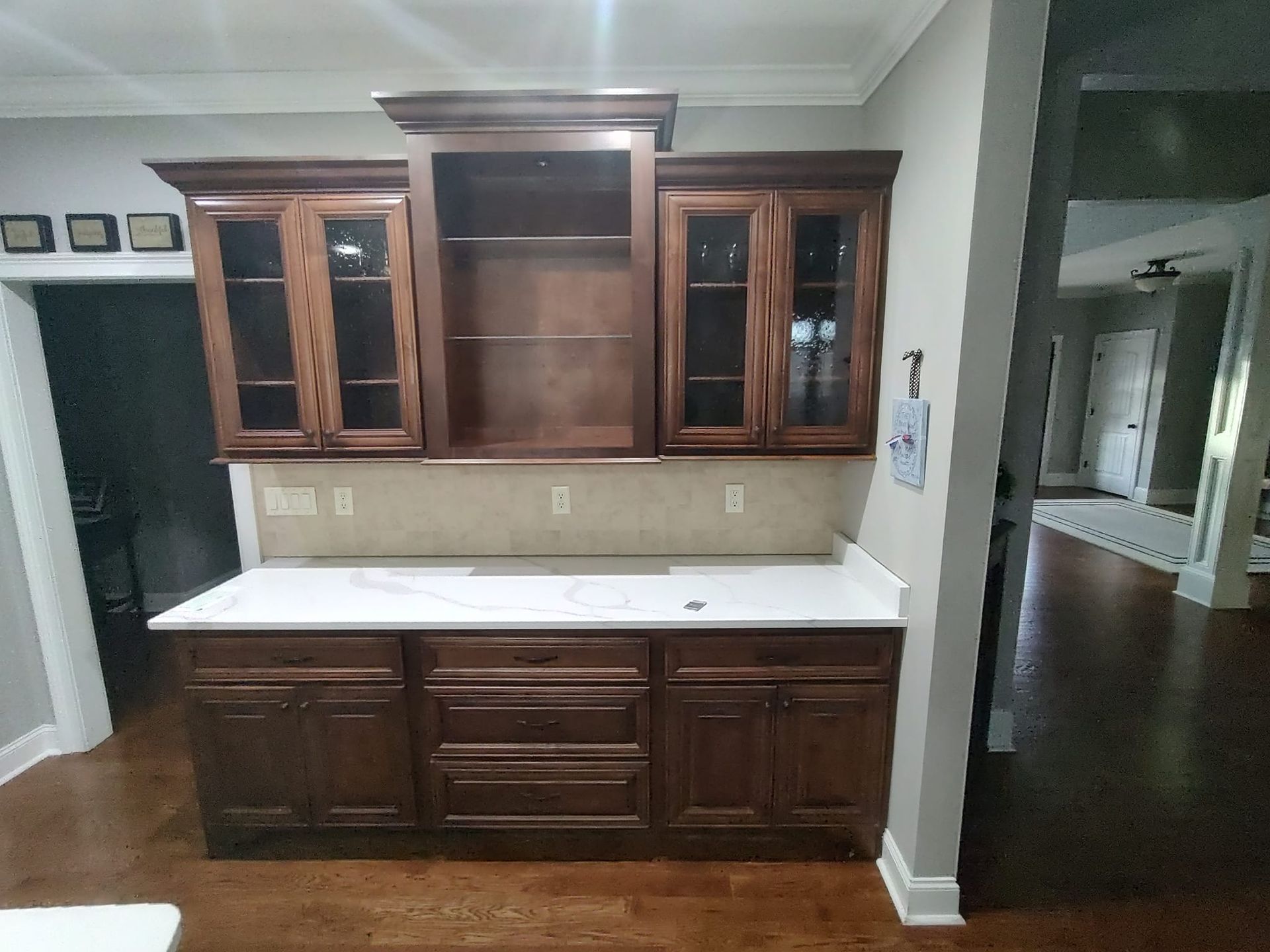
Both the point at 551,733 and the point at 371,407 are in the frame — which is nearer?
the point at 551,733

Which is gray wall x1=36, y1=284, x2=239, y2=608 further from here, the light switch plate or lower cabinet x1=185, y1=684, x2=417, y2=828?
lower cabinet x1=185, y1=684, x2=417, y2=828

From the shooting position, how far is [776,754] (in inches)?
77.6

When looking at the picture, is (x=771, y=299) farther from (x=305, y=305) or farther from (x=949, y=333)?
(x=305, y=305)

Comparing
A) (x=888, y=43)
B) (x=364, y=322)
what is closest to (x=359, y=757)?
(x=364, y=322)

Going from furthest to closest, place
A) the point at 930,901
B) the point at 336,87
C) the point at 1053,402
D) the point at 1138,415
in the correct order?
1. the point at 1053,402
2. the point at 1138,415
3. the point at 336,87
4. the point at 930,901

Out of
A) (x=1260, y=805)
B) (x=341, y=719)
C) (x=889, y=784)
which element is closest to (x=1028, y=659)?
(x=1260, y=805)

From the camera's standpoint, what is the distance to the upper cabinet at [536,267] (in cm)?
186

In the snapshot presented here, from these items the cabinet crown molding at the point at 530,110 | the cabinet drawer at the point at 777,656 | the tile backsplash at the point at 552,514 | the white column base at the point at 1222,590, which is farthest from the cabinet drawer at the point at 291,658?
the white column base at the point at 1222,590

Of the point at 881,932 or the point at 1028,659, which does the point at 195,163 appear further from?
the point at 1028,659

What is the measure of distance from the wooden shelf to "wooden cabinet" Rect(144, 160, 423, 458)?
0.24 m

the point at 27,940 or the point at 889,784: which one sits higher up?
the point at 27,940

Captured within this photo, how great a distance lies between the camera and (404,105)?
1.82 meters

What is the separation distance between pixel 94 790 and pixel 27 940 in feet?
6.58

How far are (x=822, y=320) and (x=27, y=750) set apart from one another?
3.72 metres
